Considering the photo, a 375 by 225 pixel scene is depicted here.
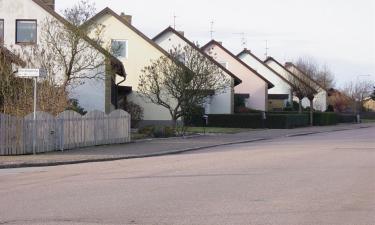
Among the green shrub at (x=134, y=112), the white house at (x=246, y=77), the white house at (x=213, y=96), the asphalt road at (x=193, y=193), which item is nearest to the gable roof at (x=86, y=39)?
the green shrub at (x=134, y=112)

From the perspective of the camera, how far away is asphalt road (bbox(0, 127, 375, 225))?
9327 mm

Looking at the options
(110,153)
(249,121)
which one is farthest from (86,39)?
(249,121)

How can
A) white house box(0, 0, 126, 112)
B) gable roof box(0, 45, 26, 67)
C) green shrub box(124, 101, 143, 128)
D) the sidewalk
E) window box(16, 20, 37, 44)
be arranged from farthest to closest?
green shrub box(124, 101, 143, 128)
window box(16, 20, 37, 44)
white house box(0, 0, 126, 112)
gable roof box(0, 45, 26, 67)
the sidewalk

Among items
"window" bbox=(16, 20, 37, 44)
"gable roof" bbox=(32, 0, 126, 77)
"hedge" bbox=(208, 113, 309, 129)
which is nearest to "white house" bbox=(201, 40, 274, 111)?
"hedge" bbox=(208, 113, 309, 129)

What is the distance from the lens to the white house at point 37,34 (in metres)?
32.8

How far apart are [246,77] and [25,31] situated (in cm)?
3060

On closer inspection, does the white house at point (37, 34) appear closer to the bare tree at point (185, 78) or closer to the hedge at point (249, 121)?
the bare tree at point (185, 78)

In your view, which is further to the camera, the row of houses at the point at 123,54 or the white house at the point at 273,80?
the white house at the point at 273,80

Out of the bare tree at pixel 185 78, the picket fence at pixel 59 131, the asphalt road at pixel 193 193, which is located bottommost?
the asphalt road at pixel 193 193

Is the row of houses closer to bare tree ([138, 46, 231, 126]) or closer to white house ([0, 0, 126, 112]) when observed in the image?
white house ([0, 0, 126, 112])

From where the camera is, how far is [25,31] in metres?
33.9

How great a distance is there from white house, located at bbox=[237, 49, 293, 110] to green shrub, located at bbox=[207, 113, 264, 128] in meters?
23.1

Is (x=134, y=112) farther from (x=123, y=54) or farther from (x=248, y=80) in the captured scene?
(x=248, y=80)

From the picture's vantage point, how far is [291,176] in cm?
1493
